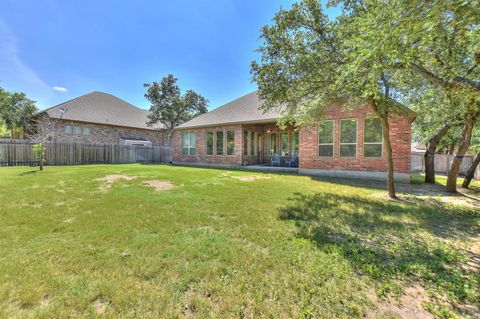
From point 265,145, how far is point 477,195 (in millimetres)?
11679

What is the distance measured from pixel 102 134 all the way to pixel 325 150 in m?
21.6

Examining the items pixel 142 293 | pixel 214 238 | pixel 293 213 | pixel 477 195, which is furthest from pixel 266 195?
pixel 477 195

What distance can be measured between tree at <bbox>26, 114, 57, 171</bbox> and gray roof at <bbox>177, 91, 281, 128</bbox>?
8885 mm

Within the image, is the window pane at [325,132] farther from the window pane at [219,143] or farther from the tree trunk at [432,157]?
the window pane at [219,143]

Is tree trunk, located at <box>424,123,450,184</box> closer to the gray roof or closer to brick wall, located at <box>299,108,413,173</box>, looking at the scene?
brick wall, located at <box>299,108,413,173</box>

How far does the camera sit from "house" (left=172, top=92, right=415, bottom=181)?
983cm

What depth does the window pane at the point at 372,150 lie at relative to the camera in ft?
32.6

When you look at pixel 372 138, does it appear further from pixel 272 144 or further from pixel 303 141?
pixel 272 144

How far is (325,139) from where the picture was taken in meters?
11.4

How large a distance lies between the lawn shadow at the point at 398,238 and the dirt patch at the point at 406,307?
0.14m

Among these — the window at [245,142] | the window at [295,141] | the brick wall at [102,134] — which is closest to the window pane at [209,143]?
the window at [245,142]

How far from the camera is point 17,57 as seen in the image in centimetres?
1662

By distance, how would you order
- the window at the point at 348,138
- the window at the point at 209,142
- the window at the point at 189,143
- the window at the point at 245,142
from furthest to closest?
1. the window at the point at 189,143
2. the window at the point at 209,142
3. the window at the point at 245,142
4. the window at the point at 348,138

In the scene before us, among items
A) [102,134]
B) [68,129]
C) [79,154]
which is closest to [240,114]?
[79,154]
